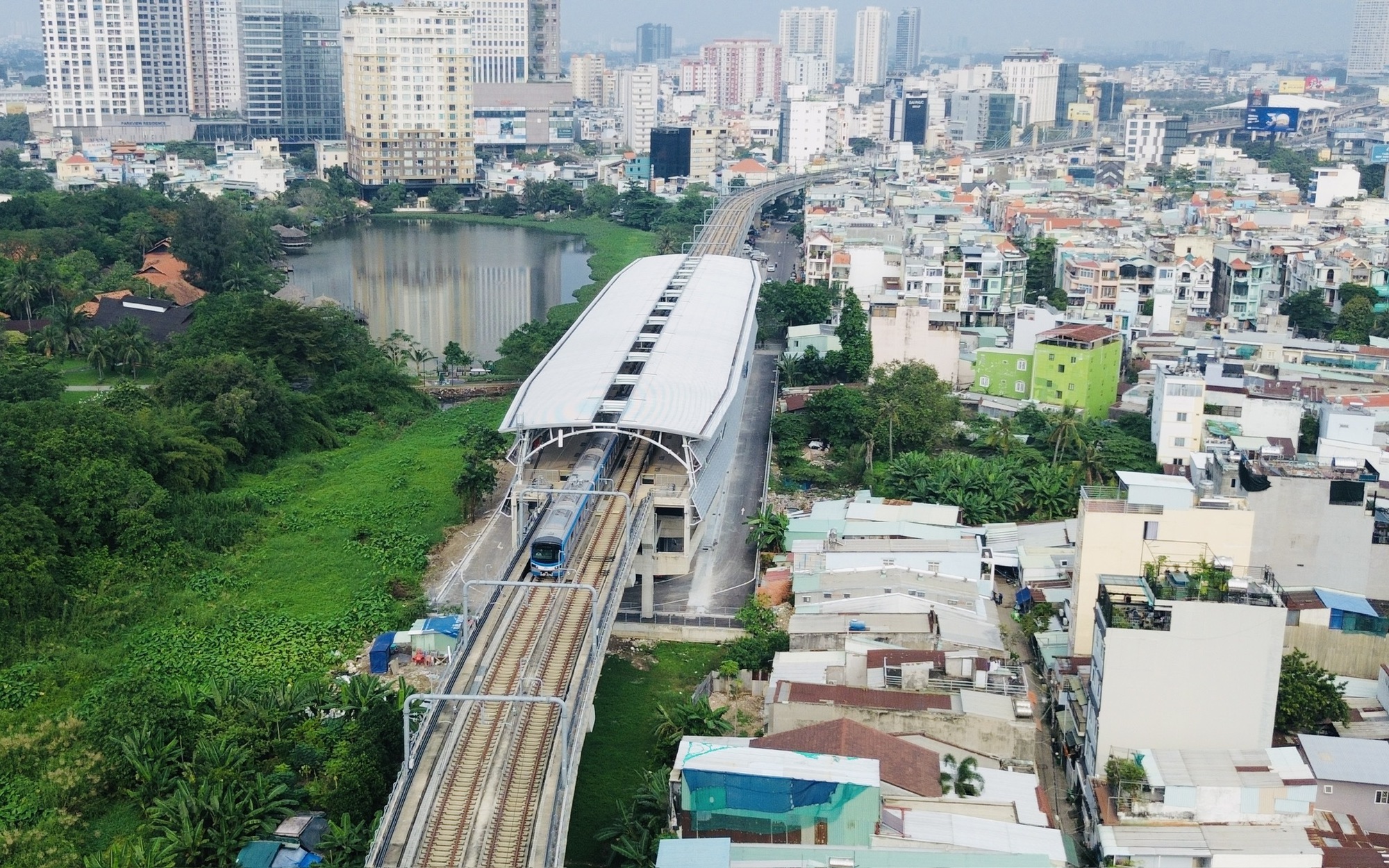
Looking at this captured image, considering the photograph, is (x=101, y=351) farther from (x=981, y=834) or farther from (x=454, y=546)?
(x=981, y=834)

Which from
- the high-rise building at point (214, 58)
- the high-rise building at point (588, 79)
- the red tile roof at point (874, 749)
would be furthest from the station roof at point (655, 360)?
the high-rise building at point (588, 79)

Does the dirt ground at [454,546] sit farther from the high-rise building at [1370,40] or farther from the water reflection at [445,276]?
the high-rise building at [1370,40]

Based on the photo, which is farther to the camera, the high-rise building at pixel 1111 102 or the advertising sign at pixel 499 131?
the high-rise building at pixel 1111 102

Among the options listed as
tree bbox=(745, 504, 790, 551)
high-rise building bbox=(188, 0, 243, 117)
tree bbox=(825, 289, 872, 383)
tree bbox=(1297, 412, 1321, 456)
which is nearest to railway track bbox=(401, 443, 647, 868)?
tree bbox=(745, 504, 790, 551)

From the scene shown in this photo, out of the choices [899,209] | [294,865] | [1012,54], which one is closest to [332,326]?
[294,865]

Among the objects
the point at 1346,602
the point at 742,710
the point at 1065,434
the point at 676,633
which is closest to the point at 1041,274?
the point at 1065,434

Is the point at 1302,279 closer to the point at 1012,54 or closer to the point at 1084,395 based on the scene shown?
the point at 1084,395

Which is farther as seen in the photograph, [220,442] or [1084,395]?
[1084,395]
